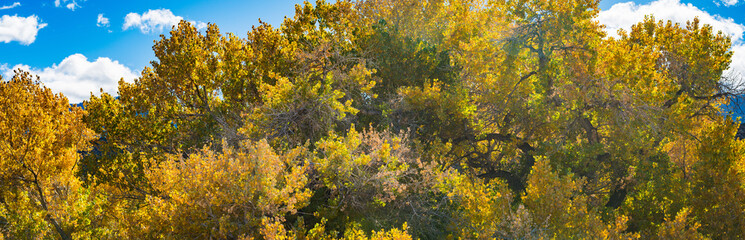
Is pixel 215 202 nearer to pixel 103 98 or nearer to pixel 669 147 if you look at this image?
pixel 103 98

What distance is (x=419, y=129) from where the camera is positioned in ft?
52.6

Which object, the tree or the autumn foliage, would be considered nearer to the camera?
the autumn foliage

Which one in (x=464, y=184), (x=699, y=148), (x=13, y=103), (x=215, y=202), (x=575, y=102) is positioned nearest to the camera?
(x=215, y=202)

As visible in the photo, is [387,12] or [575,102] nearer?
[575,102]

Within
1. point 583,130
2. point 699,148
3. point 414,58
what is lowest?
point 699,148

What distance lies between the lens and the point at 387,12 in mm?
26000

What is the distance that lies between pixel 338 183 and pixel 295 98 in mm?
4034

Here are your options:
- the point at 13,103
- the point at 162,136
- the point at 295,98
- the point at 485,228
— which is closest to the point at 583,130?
the point at 485,228

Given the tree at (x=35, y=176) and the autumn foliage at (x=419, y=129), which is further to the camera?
the tree at (x=35, y=176)

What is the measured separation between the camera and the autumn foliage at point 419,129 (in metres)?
10.8

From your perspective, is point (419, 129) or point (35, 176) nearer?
point (35, 176)

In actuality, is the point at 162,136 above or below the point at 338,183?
above

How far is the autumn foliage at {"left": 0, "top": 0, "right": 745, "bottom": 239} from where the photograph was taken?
35.3ft

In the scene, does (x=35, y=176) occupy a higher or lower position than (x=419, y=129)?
higher
